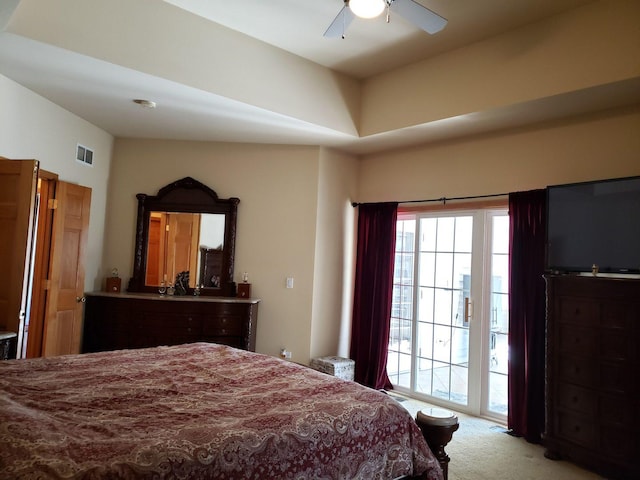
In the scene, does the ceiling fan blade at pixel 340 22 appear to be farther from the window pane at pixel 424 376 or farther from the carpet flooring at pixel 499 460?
the window pane at pixel 424 376

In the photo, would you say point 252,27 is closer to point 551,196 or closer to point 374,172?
point 374,172

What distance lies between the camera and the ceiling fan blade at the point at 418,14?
268 centimetres

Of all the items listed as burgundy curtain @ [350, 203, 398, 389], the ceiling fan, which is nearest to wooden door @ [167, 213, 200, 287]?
burgundy curtain @ [350, 203, 398, 389]

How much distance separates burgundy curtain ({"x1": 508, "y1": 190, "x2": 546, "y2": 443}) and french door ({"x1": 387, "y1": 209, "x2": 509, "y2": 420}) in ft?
0.96

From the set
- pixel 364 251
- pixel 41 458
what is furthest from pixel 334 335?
pixel 41 458

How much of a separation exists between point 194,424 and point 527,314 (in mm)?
3157

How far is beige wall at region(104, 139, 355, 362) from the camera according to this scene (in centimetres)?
500

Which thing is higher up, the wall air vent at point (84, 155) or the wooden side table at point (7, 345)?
the wall air vent at point (84, 155)

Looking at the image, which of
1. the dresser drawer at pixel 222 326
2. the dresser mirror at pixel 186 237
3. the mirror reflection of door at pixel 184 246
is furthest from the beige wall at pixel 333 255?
the mirror reflection of door at pixel 184 246

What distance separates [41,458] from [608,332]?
3322 millimetres

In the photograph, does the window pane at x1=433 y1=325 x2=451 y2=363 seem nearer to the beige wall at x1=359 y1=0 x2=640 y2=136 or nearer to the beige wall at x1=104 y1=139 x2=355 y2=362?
the beige wall at x1=104 y1=139 x2=355 y2=362

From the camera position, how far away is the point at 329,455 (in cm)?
175

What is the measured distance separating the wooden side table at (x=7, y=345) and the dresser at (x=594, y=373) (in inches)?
156

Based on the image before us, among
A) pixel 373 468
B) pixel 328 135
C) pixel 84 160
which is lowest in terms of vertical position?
pixel 373 468
